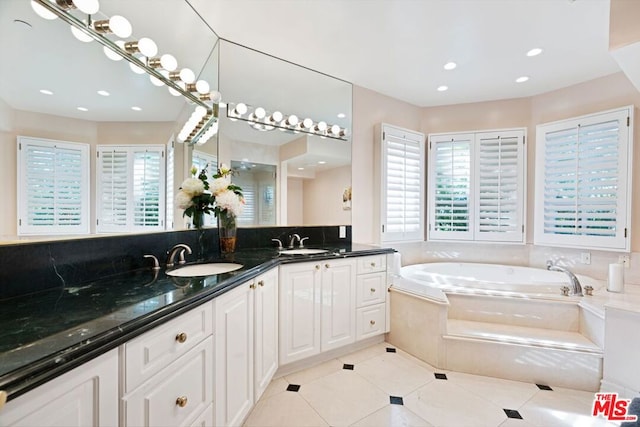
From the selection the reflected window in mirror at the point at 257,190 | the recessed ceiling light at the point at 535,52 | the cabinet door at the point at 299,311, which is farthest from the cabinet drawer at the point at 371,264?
the recessed ceiling light at the point at 535,52

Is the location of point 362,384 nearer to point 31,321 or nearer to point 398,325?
point 398,325

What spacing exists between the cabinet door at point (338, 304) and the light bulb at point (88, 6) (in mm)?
1938

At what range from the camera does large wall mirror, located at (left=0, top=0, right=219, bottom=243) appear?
103 centimetres

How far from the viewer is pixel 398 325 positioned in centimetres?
255

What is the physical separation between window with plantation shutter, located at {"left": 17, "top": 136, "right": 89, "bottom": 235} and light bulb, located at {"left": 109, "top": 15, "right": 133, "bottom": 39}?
629 millimetres

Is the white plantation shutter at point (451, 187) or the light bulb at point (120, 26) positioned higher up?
the light bulb at point (120, 26)

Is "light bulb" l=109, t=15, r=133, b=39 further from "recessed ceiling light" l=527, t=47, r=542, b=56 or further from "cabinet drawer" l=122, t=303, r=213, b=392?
"recessed ceiling light" l=527, t=47, r=542, b=56

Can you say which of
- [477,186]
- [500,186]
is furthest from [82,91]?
[500,186]

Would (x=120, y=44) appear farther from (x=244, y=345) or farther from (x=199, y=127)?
(x=244, y=345)

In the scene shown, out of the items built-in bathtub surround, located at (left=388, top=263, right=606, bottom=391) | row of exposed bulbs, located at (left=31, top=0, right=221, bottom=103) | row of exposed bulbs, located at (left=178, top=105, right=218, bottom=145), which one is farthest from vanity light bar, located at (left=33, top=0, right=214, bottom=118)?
built-in bathtub surround, located at (left=388, top=263, right=606, bottom=391)

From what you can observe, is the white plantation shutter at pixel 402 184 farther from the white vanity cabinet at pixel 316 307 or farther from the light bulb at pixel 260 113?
the light bulb at pixel 260 113

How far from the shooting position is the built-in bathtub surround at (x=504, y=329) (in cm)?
196

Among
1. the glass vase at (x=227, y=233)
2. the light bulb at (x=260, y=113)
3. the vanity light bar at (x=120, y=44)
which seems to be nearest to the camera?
the vanity light bar at (x=120, y=44)

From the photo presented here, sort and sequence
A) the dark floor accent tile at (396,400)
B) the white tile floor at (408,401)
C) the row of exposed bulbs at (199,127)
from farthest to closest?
the row of exposed bulbs at (199,127) < the dark floor accent tile at (396,400) < the white tile floor at (408,401)
